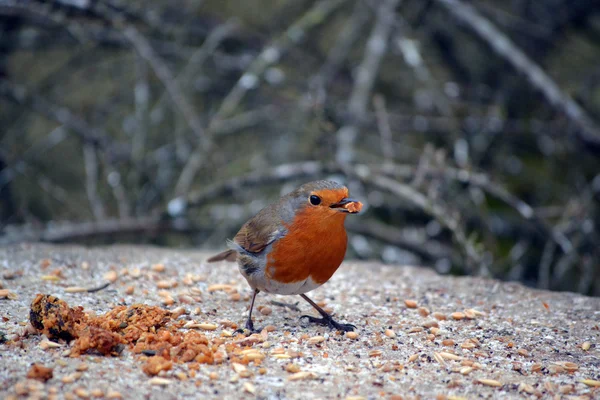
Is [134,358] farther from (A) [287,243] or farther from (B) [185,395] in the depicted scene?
(A) [287,243]

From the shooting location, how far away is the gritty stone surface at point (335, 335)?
247cm

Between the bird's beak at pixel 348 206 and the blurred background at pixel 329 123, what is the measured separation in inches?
60.6

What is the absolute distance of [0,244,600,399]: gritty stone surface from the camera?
2.47m

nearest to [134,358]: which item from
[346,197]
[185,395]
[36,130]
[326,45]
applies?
[185,395]

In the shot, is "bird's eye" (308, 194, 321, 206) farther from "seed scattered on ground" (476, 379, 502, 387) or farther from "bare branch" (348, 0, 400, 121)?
"bare branch" (348, 0, 400, 121)

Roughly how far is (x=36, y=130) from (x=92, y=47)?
2361 millimetres

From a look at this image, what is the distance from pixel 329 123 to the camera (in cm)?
498

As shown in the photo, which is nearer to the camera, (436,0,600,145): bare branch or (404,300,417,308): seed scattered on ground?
(404,300,417,308): seed scattered on ground

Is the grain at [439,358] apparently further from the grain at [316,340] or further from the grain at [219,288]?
the grain at [219,288]

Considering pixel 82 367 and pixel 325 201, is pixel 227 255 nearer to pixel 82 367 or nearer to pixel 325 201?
pixel 325 201

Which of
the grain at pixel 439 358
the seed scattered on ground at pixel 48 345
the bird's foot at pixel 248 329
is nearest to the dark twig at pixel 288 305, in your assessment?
the bird's foot at pixel 248 329

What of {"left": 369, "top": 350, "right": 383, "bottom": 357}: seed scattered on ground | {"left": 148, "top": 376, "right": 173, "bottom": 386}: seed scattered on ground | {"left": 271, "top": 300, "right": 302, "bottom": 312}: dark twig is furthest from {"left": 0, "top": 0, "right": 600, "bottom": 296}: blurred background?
{"left": 148, "top": 376, "right": 173, "bottom": 386}: seed scattered on ground

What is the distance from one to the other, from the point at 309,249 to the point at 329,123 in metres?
2.03

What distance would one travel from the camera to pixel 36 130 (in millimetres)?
8250
